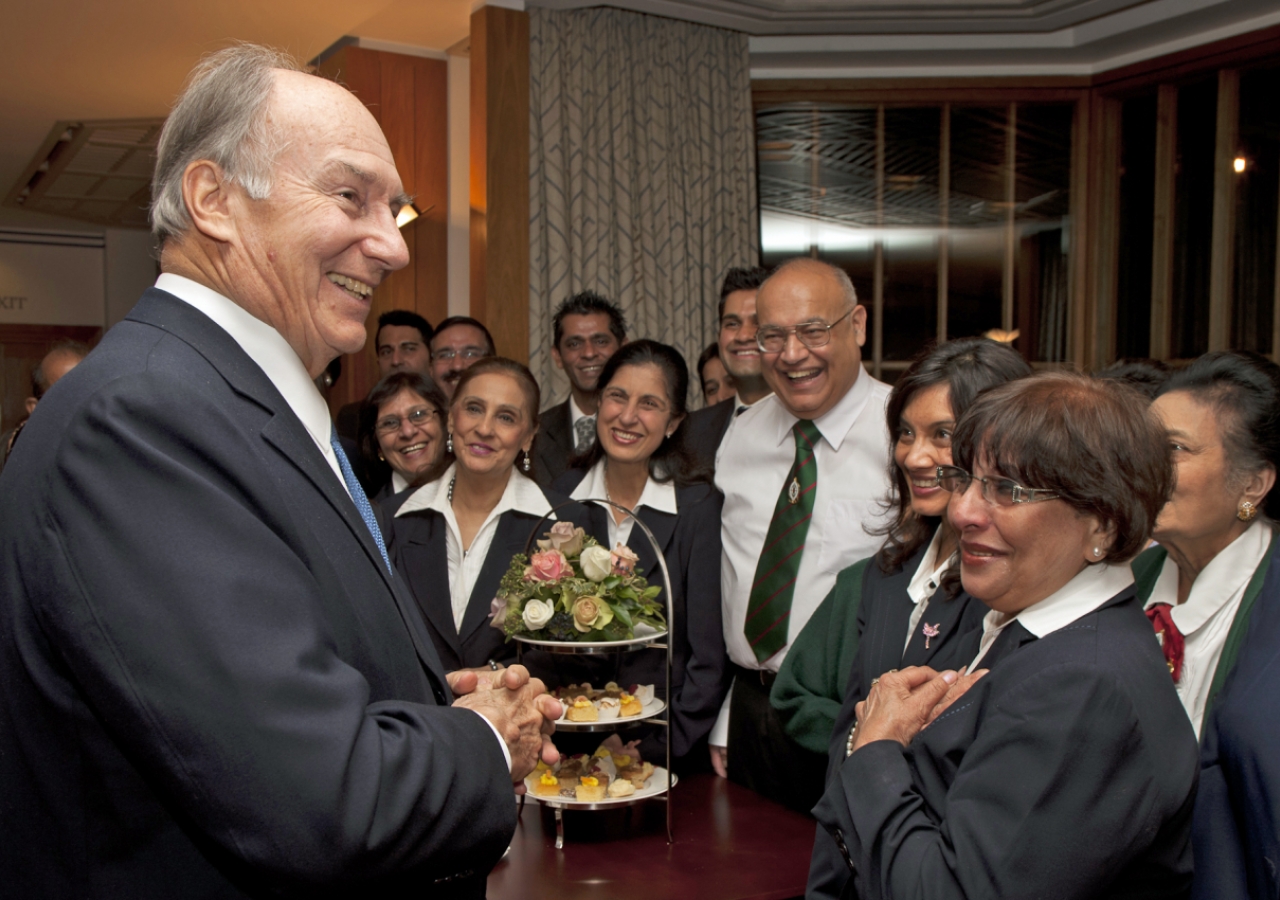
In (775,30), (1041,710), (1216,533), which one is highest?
(775,30)

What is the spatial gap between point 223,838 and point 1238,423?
6.03 ft

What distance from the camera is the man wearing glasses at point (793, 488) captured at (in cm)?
249

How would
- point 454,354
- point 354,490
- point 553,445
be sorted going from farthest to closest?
point 454,354 < point 553,445 < point 354,490

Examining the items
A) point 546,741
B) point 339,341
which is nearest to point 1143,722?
point 546,741

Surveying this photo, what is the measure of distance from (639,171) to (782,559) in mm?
3212

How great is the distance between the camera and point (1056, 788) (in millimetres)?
1152

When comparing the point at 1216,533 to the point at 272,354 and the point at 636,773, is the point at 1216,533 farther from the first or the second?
the point at 272,354

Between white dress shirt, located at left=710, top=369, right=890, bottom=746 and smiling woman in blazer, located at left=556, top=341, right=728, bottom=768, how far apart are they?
2.0 inches

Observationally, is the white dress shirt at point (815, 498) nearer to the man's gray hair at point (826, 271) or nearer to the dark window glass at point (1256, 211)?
the man's gray hair at point (826, 271)

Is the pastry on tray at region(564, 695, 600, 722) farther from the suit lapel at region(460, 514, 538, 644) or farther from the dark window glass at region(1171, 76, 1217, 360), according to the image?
the dark window glass at region(1171, 76, 1217, 360)

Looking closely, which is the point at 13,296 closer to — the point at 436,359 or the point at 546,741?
the point at 436,359

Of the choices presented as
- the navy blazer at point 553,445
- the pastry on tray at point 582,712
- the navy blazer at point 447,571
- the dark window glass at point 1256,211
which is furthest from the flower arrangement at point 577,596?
the dark window glass at point 1256,211

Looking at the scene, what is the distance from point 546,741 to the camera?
1.29 m

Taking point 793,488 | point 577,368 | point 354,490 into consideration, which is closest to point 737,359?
point 577,368
